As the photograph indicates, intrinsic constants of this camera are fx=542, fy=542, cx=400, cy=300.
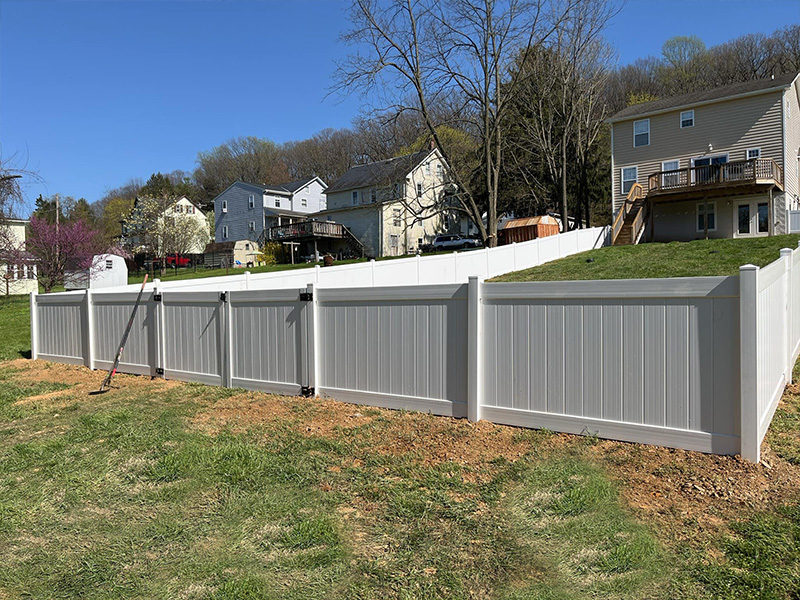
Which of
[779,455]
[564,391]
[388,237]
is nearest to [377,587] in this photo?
[564,391]

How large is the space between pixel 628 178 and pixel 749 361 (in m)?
26.6

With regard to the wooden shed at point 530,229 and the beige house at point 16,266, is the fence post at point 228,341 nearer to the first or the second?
the beige house at point 16,266

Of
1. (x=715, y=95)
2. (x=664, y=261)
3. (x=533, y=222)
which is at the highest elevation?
(x=715, y=95)

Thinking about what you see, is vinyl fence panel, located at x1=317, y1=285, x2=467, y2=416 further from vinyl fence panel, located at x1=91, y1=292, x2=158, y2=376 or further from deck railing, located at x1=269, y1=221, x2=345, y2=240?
deck railing, located at x1=269, y1=221, x2=345, y2=240

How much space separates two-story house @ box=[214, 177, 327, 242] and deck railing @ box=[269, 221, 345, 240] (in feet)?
11.9

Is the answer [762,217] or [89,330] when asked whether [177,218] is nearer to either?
[89,330]

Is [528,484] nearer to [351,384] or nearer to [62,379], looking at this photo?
[351,384]

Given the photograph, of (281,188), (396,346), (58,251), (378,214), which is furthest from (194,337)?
(281,188)

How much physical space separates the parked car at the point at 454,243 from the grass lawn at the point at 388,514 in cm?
3030

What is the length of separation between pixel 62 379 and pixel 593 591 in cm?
846

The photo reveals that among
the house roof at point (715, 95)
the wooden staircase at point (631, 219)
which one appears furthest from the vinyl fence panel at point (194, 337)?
the house roof at point (715, 95)

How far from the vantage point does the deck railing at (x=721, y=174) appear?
22406mm

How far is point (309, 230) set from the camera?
38.9m

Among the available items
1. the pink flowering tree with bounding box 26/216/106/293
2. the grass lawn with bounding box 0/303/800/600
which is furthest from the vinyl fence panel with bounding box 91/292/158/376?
the pink flowering tree with bounding box 26/216/106/293
